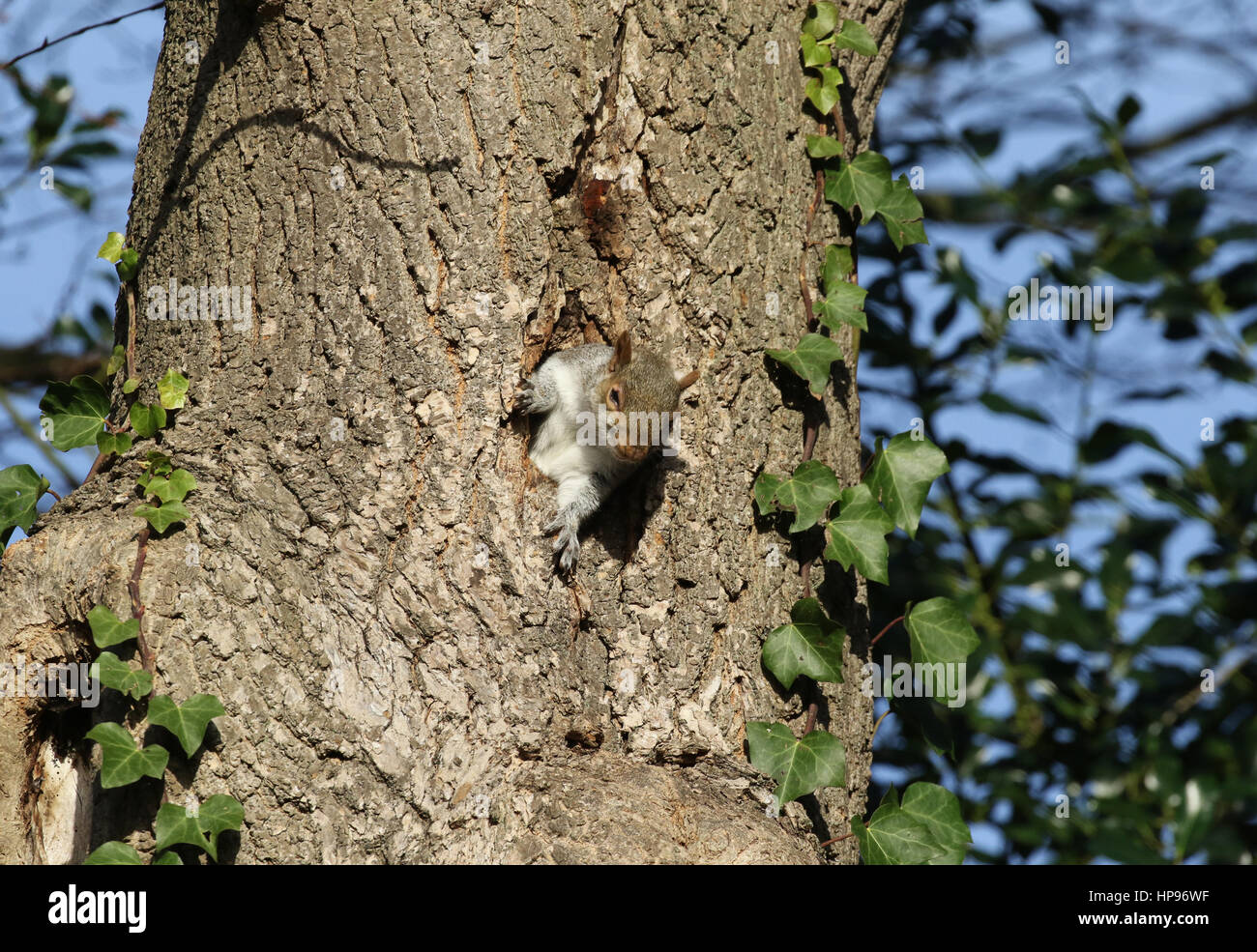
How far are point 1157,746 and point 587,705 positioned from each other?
2419 millimetres

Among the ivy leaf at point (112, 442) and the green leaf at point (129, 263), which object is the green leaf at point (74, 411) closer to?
the ivy leaf at point (112, 442)

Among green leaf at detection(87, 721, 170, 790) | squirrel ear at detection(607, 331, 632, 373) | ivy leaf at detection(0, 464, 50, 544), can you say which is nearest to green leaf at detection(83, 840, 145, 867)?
green leaf at detection(87, 721, 170, 790)

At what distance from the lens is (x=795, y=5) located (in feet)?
8.22

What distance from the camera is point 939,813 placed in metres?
2.31

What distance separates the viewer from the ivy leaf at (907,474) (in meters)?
2.34

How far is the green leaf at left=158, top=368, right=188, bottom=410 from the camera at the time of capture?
2312 mm

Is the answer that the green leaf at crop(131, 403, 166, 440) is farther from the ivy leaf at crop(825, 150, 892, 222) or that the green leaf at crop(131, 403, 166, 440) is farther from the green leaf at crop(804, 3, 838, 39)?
the green leaf at crop(804, 3, 838, 39)

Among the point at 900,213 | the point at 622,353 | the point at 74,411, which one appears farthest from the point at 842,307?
the point at 74,411

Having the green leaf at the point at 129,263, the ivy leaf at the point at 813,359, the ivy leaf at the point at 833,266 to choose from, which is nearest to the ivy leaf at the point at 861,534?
the ivy leaf at the point at 813,359

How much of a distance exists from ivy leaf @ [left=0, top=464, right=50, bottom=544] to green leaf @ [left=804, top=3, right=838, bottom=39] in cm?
204

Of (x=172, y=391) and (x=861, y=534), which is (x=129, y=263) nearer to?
(x=172, y=391)

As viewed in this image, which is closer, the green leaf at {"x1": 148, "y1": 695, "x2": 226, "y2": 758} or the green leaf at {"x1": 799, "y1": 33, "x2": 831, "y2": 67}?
the green leaf at {"x1": 148, "y1": 695, "x2": 226, "y2": 758}

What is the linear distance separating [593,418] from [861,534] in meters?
0.70
